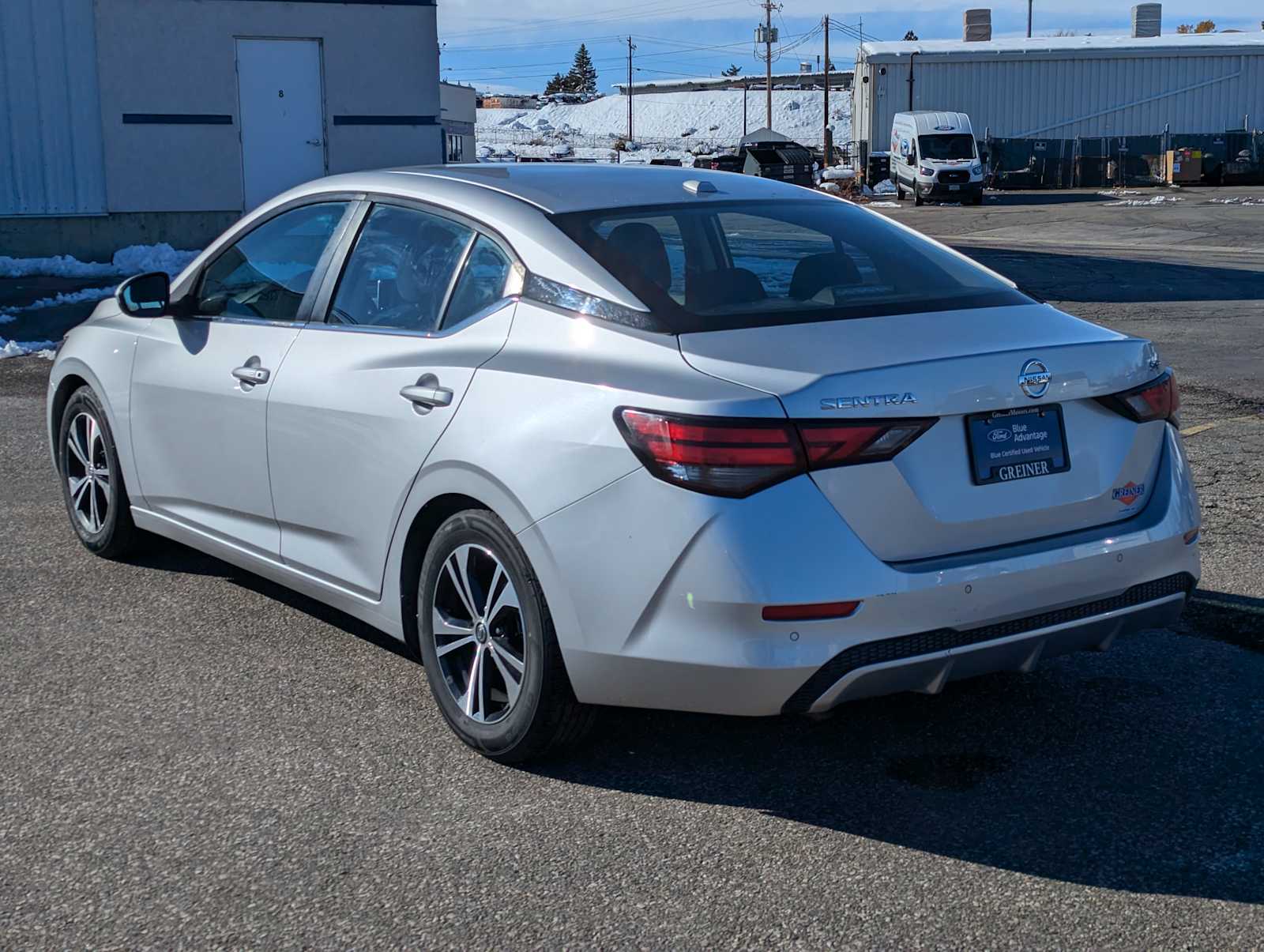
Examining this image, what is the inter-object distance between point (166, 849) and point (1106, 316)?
42.1ft

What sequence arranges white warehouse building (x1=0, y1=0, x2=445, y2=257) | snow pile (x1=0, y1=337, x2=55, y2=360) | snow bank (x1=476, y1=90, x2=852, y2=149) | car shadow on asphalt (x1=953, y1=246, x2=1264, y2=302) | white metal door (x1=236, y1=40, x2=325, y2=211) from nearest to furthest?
snow pile (x1=0, y1=337, x2=55, y2=360), car shadow on asphalt (x1=953, y1=246, x2=1264, y2=302), white warehouse building (x1=0, y1=0, x2=445, y2=257), white metal door (x1=236, y1=40, x2=325, y2=211), snow bank (x1=476, y1=90, x2=852, y2=149)

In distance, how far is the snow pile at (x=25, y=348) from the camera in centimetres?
1245

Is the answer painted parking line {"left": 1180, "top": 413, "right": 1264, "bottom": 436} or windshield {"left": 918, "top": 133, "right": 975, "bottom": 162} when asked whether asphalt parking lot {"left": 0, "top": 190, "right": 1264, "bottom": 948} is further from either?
windshield {"left": 918, "top": 133, "right": 975, "bottom": 162}

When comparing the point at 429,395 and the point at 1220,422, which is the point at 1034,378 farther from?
the point at 1220,422

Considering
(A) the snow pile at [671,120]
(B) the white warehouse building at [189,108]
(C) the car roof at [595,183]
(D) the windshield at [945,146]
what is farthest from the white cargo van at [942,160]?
(A) the snow pile at [671,120]

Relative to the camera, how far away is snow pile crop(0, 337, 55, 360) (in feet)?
40.8

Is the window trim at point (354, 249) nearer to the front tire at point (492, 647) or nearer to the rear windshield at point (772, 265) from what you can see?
the rear windshield at point (772, 265)

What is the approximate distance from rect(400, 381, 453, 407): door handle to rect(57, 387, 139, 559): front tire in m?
2.11

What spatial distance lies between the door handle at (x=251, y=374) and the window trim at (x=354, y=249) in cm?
22

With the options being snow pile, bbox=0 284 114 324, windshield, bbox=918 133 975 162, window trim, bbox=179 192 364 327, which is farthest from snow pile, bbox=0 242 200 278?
windshield, bbox=918 133 975 162

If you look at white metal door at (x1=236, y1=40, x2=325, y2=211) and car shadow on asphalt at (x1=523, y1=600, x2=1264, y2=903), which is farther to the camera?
white metal door at (x1=236, y1=40, x2=325, y2=211)

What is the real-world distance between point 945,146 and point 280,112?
29940 mm

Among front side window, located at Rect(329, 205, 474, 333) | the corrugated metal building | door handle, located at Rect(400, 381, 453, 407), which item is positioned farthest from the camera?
the corrugated metal building

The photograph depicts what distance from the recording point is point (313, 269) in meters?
4.73
